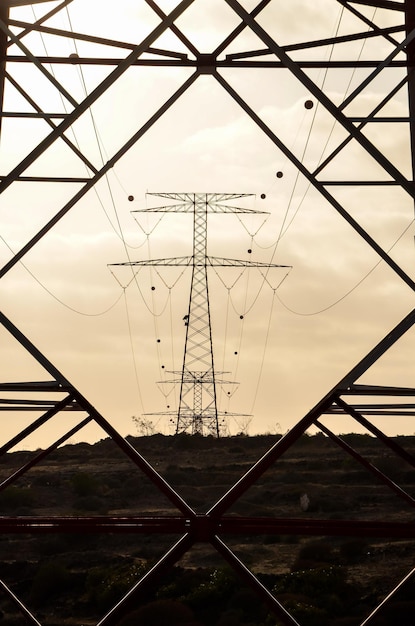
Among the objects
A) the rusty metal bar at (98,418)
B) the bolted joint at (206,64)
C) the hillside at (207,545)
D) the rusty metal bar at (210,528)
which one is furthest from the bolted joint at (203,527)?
the hillside at (207,545)

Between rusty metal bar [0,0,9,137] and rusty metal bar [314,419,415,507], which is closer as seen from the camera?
rusty metal bar [314,419,415,507]

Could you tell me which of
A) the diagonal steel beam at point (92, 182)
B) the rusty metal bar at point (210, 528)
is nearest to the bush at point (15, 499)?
the diagonal steel beam at point (92, 182)

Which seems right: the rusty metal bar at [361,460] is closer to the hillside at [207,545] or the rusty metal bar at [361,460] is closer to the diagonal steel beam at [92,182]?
the diagonal steel beam at [92,182]

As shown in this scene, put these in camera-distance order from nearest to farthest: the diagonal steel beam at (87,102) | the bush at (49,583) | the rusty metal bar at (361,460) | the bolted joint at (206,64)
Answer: the diagonal steel beam at (87,102) < the rusty metal bar at (361,460) < the bolted joint at (206,64) < the bush at (49,583)

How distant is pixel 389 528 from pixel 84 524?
397 centimetres

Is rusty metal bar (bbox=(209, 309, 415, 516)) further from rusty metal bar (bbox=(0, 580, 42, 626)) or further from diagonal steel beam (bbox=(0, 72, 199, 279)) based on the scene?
rusty metal bar (bbox=(0, 580, 42, 626))

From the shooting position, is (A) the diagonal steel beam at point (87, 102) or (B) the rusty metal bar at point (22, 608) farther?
(B) the rusty metal bar at point (22, 608)

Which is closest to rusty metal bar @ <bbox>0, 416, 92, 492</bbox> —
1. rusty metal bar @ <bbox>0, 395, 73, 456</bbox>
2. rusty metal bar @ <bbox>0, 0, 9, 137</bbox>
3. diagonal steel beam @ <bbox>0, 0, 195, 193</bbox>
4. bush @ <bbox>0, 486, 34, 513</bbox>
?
rusty metal bar @ <bbox>0, 395, 73, 456</bbox>

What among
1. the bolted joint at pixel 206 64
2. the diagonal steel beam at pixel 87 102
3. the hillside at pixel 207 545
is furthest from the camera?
the hillside at pixel 207 545

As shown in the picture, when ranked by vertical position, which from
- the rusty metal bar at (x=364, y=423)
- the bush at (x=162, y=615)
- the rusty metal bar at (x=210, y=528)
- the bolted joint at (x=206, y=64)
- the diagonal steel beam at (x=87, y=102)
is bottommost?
the bush at (x=162, y=615)

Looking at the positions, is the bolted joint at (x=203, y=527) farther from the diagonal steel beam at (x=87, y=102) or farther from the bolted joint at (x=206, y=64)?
the bolted joint at (x=206, y=64)

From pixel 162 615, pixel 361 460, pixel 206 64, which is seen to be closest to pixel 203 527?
pixel 361 460

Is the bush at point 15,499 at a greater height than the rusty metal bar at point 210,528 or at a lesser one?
greater

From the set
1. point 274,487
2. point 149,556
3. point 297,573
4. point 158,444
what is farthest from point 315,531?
point 158,444
